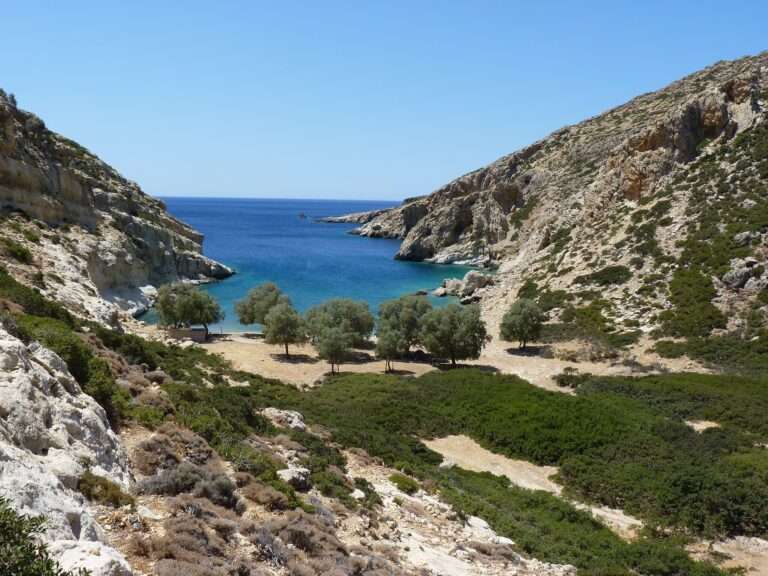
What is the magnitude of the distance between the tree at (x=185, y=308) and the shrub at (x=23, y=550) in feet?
135

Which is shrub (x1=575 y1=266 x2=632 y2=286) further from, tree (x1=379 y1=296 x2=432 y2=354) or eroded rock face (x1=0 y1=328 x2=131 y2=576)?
eroded rock face (x1=0 y1=328 x2=131 y2=576)

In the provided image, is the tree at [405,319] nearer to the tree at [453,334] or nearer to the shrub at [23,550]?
the tree at [453,334]

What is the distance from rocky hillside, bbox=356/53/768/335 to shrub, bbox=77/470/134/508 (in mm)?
37932

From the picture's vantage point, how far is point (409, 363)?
129ft

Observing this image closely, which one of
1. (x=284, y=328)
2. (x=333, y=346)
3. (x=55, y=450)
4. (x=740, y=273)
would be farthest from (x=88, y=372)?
(x=740, y=273)

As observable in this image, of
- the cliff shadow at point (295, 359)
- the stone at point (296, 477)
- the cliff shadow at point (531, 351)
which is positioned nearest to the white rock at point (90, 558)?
the stone at point (296, 477)

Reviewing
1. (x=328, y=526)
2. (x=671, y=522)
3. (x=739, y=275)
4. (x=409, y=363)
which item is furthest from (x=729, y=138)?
(x=328, y=526)

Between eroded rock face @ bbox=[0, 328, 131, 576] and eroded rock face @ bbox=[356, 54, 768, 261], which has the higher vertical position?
eroded rock face @ bbox=[356, 54, 768, 261]

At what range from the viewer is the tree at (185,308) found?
45281mm

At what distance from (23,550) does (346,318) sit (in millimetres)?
38064

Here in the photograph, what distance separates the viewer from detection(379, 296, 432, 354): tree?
39.8 meters

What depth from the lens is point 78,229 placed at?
177 feet

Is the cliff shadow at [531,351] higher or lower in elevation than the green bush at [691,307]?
lower

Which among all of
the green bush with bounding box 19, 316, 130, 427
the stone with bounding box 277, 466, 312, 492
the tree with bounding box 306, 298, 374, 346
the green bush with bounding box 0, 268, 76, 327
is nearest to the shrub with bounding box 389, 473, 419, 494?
the stone with bounding box 277, 466, 312, 492
